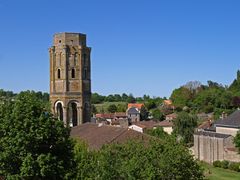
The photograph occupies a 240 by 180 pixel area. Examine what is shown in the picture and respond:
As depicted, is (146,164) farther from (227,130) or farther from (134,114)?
(134,114)

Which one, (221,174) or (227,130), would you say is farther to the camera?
(227,130)

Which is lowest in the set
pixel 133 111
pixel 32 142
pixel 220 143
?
pixel 133 111

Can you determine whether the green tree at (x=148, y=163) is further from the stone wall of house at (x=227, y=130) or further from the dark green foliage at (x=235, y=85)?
the dark green foliage at (x=235, y=85)

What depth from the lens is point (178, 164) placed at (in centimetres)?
2230

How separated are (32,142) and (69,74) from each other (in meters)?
27.3

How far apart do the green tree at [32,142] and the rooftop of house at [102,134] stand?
8.55 m

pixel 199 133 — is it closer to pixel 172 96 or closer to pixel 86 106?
pixel 86 106

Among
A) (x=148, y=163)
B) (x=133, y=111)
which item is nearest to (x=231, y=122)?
(x=148, y=163)

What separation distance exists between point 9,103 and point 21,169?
4.05 metres

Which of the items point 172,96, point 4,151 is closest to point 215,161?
point 4,151

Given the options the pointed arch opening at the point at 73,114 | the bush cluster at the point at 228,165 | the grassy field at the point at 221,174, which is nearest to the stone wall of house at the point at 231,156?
the bush cluster at the point at 228,165

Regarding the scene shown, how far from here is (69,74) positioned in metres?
49.2

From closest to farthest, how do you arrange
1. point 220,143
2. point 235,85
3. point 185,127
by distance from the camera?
1. point 220,143
2. point 185,127
3. point 235,85

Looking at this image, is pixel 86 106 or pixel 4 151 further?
pixel 86 106
